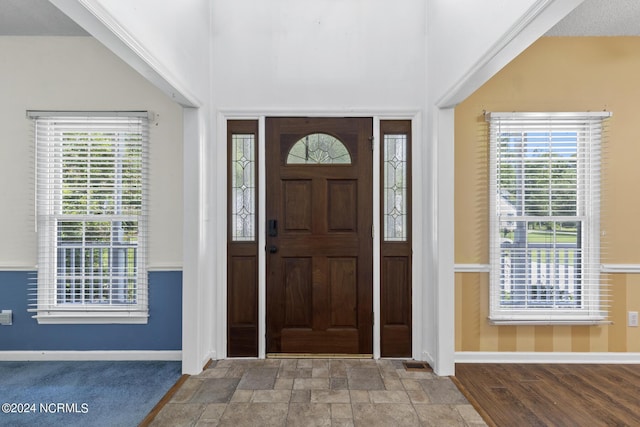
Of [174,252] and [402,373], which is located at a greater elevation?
[174,252]

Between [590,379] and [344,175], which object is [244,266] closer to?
[344,175]

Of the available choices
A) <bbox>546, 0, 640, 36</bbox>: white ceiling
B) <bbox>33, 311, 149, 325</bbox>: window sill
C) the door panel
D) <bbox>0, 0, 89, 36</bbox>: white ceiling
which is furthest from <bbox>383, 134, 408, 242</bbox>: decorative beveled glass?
<bbox>0, 0, 89, 36</bbox>: white ceiling

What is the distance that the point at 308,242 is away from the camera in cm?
311

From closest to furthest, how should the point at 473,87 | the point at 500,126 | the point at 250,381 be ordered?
the point at 473,87
the point at 250,381
the point at 500,126

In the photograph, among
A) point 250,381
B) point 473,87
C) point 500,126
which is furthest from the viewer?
point 500,126

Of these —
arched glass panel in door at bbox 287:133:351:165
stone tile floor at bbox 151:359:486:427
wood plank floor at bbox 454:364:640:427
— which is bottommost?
wood plank floor at bbox 454:364:640:427

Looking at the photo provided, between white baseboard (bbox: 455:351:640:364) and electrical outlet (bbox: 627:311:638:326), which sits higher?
electrical outlet (bbox: 627:311:638:326)

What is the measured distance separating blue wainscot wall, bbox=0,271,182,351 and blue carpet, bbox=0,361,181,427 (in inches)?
5.8

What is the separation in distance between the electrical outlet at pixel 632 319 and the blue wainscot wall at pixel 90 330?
3868 mm

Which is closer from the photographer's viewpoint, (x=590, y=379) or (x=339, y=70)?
(x=590, y=379)

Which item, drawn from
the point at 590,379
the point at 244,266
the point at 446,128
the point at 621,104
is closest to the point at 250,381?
the point at 244,266

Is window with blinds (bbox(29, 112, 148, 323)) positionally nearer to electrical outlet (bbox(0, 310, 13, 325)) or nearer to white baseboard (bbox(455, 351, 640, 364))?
electrical outlet (bbox(0, 310, 13, 325))

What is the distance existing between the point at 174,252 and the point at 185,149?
95 cm

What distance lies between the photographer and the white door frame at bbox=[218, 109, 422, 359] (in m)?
3.05
